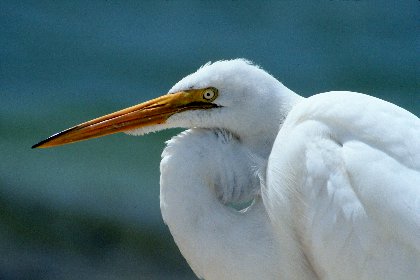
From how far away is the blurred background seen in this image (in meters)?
5.95

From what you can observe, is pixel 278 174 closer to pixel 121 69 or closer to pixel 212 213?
pixel 212 213

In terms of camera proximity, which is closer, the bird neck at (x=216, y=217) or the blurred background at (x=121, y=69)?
the bird neck at (x=216, y=217)

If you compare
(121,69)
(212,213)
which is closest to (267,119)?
(212,213)

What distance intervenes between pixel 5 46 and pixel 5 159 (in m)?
0.86

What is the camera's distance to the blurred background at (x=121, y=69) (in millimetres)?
5949

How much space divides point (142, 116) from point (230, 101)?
29cm

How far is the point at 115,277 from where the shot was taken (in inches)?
219

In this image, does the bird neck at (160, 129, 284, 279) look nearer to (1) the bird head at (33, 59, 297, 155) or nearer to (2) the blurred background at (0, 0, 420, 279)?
(1) the bird head at (33, 59, 297, 155)

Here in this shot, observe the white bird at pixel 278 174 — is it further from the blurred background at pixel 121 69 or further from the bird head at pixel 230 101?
the blurred background at pixel 121 69

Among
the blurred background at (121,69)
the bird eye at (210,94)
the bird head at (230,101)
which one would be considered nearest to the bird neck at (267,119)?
the bird head at (230,101)

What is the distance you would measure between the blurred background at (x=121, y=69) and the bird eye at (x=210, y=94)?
350cm

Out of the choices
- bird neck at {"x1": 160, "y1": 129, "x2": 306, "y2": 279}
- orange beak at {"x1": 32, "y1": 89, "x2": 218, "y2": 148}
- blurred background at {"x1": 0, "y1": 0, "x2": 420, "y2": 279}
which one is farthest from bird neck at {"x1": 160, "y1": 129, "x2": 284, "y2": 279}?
blurred background at {"x1": 0, "y1": 0, "x2": 420, "y2": 279}

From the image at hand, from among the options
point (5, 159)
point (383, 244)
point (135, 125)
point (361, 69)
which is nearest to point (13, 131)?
point (5, 159)

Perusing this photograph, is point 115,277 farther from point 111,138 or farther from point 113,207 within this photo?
point 111,138
